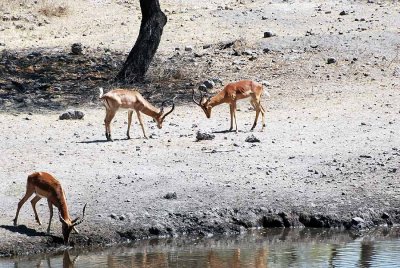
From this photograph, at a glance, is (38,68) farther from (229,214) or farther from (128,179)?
(229,214)

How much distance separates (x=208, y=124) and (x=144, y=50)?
3795 millimetres

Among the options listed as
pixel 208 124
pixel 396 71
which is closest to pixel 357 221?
pixel 208 124

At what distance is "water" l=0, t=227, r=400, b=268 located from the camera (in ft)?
43.5

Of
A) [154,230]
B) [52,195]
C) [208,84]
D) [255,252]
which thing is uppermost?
[208,84]

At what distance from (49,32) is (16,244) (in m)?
14.8

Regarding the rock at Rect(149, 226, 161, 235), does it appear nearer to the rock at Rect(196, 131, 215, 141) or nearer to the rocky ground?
the rocky ground

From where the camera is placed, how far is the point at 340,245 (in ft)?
46.8

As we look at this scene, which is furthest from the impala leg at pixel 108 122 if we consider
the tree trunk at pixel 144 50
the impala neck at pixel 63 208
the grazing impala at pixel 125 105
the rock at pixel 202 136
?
the impala neck at pixel 63 208

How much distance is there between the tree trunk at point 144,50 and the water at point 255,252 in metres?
8.88

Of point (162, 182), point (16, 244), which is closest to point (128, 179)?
point (162, 182)

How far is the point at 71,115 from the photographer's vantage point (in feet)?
65.7

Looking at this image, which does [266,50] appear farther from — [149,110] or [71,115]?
[71,115]

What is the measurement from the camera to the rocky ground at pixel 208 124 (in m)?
15.1

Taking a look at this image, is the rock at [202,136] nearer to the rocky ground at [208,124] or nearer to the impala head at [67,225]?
the rocky ground at [208,124]
